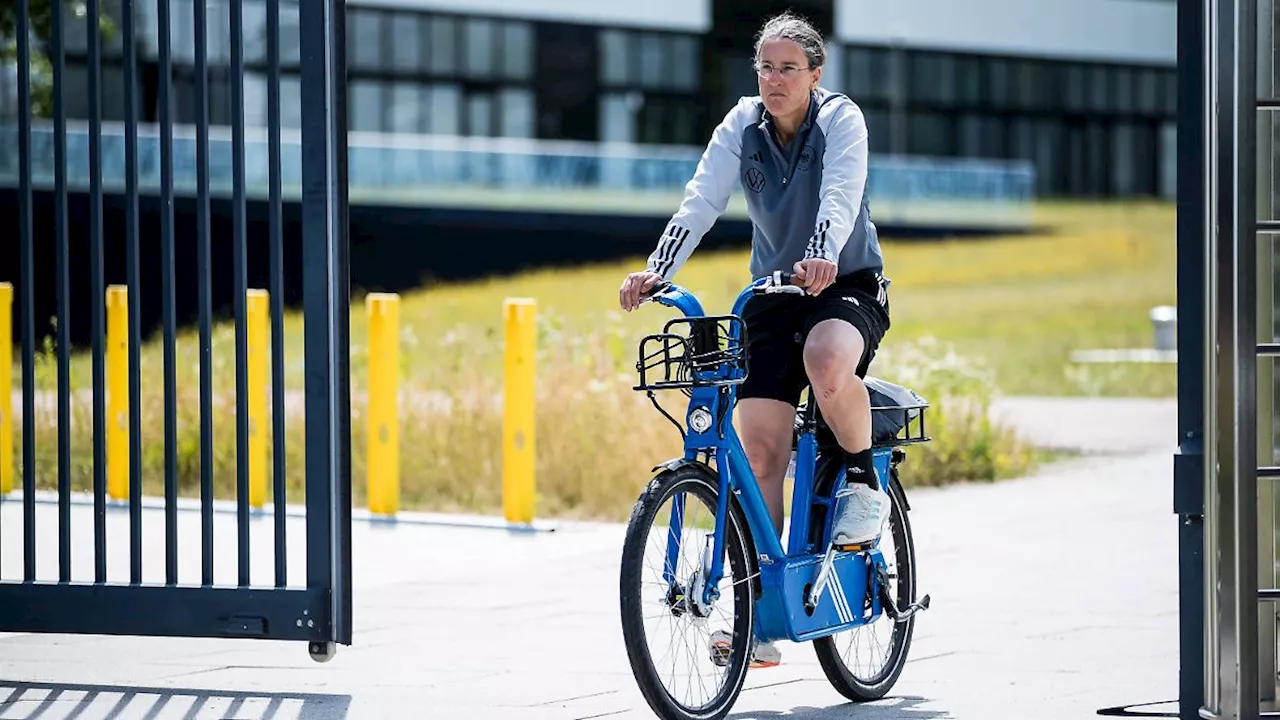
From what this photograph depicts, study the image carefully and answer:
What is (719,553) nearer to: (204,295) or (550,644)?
(550,644)

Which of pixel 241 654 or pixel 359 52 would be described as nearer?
pixel 241 654

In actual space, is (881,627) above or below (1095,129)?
below

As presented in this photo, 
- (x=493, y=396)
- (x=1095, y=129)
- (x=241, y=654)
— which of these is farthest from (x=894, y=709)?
(x=1095, y=129)

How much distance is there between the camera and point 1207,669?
15.6ft

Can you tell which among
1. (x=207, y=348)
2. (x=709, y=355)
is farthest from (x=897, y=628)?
(x=207, y=348)

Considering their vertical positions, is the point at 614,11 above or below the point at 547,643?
above

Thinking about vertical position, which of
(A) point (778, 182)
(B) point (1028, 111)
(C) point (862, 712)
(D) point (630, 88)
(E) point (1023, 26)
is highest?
(E) point (1023, 26)

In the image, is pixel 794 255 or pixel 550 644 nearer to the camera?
pixel 794 255

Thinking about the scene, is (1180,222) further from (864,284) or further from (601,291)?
(601,291)

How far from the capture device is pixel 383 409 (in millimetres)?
9953

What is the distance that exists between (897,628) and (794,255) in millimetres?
1177

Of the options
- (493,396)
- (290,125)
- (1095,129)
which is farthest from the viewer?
(1095,129)

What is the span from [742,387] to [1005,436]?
6.94 m

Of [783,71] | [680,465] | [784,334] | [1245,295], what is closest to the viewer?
[1245,295]
